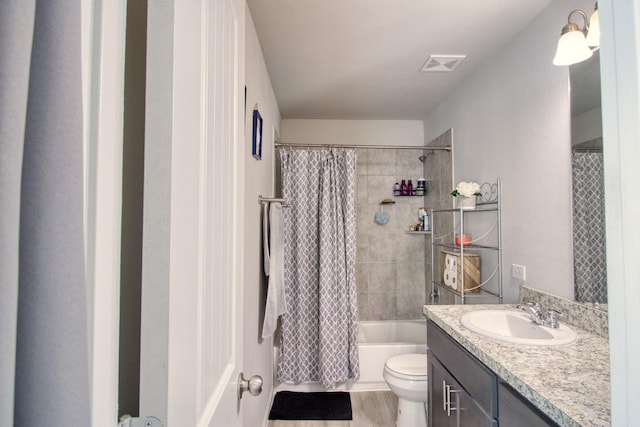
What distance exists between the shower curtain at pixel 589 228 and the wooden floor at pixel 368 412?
1.58 metres

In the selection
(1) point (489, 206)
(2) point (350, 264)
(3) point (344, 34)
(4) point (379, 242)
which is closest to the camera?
(3) point (344, 34)

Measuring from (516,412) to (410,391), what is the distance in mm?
1129

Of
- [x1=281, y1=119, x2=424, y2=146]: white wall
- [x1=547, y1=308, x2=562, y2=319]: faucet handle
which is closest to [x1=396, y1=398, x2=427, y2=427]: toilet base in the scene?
[x1=547, y1=308, x2=562, y2=319]: faucet handle

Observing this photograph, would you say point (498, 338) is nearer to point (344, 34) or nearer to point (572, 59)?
point (572, 59)

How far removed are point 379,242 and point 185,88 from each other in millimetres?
2950

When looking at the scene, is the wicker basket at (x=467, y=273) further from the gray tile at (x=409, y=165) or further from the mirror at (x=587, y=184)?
the gray tile at (x=409, y=165)

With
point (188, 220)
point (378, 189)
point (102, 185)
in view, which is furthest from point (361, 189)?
point (102, 185)

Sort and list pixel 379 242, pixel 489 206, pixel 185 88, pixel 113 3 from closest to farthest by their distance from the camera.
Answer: pixel 113 3 < pixel 185 88 < pixel 489 206 < pixel 379 242

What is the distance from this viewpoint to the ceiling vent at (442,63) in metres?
2.06

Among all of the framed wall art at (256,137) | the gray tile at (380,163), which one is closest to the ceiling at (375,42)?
the framed wall art at (256,137)

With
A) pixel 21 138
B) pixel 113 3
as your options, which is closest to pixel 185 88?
pixel 113 3

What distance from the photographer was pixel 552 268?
1.54 m

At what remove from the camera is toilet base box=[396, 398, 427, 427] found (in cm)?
198

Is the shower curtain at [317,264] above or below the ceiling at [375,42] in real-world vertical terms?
below
